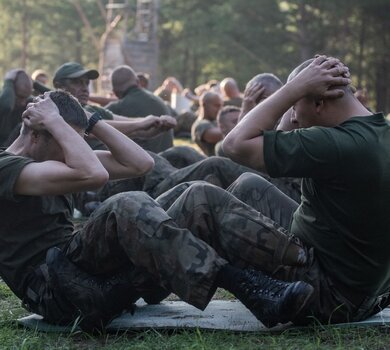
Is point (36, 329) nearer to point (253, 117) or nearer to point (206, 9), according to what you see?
point (253, 117)

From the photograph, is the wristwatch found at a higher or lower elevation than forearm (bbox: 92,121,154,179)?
higher

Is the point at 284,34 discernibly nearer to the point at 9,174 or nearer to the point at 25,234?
the point at 25,234

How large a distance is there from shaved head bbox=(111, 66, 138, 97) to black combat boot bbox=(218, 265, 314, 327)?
6928 millimetres

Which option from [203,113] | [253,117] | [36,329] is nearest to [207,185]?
[253,117]

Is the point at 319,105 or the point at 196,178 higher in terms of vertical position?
the point at 319,105

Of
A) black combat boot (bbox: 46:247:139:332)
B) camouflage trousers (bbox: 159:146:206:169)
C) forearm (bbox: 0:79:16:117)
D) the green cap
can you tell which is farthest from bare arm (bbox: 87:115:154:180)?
forearm (bbox: 0:79:16:117)

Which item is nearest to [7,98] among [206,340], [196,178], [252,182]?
[196,178]

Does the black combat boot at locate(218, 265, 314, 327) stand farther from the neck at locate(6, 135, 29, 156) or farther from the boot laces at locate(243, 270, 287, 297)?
the neck at locate(6, 135, 29, 156)

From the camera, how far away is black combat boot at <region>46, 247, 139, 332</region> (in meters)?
4.14

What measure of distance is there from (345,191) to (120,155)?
1383 mm

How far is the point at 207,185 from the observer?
13.9 feet

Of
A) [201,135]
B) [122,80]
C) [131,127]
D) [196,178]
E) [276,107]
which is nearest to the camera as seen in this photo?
[276,107]

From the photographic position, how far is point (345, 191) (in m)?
3.94

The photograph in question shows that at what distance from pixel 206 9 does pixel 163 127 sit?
31.9 meters
